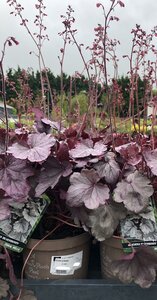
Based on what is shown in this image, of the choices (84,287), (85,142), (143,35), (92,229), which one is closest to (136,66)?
(143,35)

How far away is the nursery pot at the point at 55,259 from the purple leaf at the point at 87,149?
0.23m

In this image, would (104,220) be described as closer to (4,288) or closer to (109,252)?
(109,252)

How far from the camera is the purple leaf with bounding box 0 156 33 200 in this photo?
95cm

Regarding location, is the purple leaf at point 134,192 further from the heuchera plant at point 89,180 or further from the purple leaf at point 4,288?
the purple leaf at point 4,288

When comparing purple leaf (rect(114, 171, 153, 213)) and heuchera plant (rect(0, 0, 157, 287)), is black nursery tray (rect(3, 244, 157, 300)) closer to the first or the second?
heuchera plant (rect(0, 0, 157, 287))

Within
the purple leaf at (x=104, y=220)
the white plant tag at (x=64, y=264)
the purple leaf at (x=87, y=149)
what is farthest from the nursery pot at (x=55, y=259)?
the purple leaf at (x=87, y=149)

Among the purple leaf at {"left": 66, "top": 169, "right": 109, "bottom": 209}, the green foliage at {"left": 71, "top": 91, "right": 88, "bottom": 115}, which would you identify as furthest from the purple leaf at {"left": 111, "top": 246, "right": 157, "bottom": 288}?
the green foliage at {"left": 71, "top": 91, "right": 88, "bottom": 115}

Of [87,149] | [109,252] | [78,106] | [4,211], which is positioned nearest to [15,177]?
[4,211]

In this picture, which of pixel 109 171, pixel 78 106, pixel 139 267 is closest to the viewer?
pixel 139 267

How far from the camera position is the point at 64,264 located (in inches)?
41.1

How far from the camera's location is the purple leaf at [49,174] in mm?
989

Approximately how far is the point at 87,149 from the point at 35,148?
0.14 metres

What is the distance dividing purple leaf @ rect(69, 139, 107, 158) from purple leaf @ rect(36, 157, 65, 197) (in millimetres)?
49

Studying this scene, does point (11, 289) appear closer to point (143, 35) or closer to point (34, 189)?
point (34, 189)
